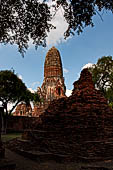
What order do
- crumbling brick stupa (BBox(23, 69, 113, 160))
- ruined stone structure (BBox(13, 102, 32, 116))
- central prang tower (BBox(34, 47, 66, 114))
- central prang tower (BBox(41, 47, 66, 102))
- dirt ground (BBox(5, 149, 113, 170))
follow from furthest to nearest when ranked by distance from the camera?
central prang tower (BBox(41, 47, 66, 102)) < central prang tower (BBox(34, 47, 66, 114)) < ruined stone structure (BBox(13, 102, 32, 116)) < crumbling brick stupa (BBox(23, 69, 113, 160)) < dirt ground (BBox(5, 149, 113, 170))

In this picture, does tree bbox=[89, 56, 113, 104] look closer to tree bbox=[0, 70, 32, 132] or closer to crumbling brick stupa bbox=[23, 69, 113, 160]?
tree bbox=[0, 70, 32, 132]

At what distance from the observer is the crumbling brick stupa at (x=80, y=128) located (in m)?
6.86

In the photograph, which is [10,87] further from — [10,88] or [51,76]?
[51,76]

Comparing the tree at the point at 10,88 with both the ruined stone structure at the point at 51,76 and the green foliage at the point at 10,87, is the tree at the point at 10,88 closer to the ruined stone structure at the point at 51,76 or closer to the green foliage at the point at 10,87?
the green foliage at the point at 10,87

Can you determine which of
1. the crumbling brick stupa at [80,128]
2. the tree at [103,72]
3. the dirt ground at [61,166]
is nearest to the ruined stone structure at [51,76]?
the tree at [103,72]

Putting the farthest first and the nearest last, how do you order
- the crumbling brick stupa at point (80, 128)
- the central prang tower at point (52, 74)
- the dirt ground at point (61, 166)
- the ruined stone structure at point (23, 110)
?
the central prang tower at point (52, 74), the ruined stone structure at point (23, 110), the crumbling brick stupa at point (80, 128), the dirt ground at point (61, 166)

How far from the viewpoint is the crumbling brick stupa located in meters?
6.86

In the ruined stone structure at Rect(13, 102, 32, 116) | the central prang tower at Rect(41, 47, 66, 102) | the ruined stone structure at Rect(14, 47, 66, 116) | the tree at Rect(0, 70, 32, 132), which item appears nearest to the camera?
the tree at Rect(0, 70, 32, 132)

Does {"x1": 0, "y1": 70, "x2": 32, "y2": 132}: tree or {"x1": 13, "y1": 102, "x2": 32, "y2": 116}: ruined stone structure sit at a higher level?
{"x1": 0, "y1": 70, "x2": 32, "y2": 132}: tree

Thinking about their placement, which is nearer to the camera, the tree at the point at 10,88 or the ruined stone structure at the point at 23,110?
the tree at the point at 10,88

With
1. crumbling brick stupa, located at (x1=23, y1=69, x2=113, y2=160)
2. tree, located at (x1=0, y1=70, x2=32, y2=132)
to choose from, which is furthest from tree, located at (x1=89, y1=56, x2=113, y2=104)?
crumbling brick stupa, located at (x1=23, y1=69, x2=113, y2=160)

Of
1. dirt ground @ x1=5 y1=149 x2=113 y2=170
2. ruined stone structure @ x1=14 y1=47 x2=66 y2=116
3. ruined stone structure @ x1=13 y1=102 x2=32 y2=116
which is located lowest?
dirt ground @ x1=5 y1=149 x2=113 y2=170

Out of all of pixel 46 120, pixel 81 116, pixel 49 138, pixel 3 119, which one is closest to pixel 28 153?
pixel 49 138

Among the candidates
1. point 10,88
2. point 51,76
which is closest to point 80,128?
point 10,88
